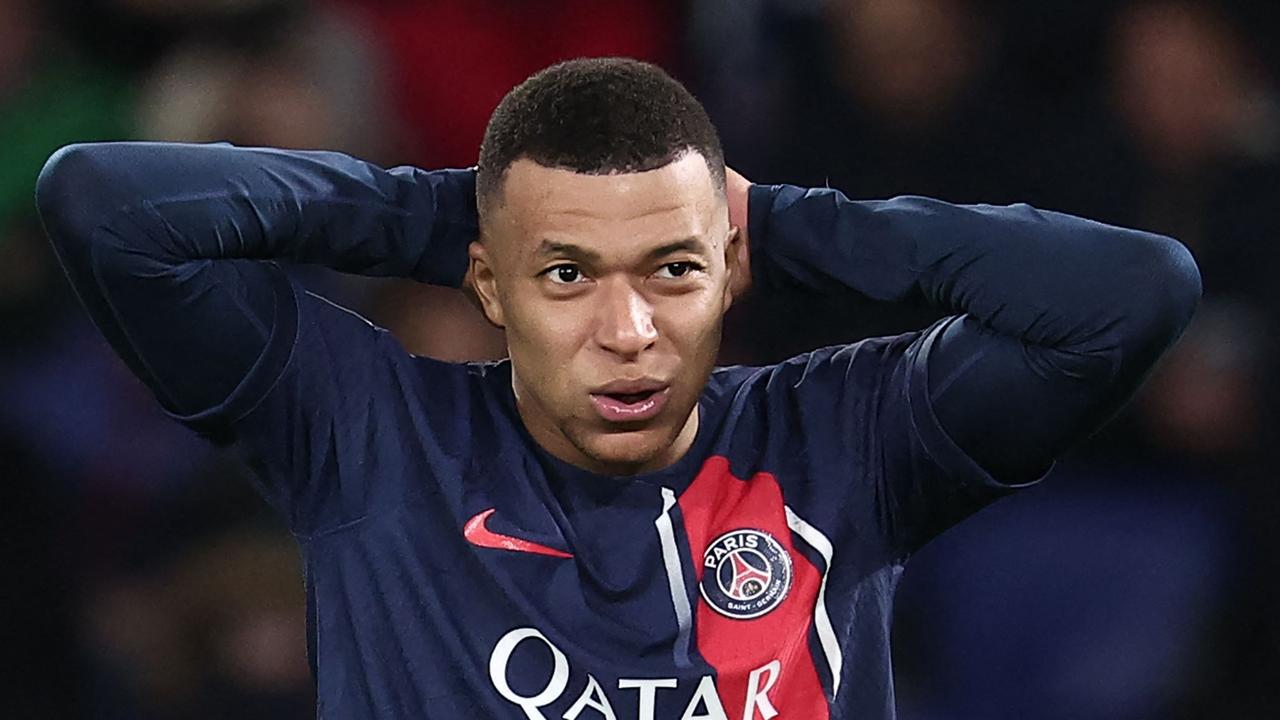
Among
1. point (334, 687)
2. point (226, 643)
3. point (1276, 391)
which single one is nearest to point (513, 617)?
point (334, 687)

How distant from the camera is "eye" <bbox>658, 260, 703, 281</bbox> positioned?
209 cm

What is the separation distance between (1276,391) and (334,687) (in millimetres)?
2134

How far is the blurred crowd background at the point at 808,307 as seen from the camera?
3412 mm

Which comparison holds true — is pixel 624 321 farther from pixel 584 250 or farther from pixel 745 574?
pixel 745 574

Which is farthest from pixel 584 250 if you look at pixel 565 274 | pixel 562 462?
pixel 562 462

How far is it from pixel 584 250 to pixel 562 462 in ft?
0.96

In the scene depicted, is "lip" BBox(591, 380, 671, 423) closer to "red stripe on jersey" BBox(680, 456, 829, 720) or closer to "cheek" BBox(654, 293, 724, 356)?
"cheek" BBox(654, 293, 724, 356)

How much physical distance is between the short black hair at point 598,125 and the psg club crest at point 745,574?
41 centimetres

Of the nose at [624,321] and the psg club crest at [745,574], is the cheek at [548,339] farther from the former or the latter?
the psg club crest at [745,574]

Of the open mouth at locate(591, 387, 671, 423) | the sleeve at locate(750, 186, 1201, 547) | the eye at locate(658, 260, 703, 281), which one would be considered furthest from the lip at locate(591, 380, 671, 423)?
the sleeve at locate(750, 186, 1201, 547)

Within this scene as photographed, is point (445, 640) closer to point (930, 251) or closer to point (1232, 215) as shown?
point (930, 251)

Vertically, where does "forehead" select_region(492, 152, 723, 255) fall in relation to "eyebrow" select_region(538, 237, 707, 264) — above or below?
above

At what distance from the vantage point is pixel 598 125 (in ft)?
6.84

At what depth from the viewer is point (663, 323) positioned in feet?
6.78
